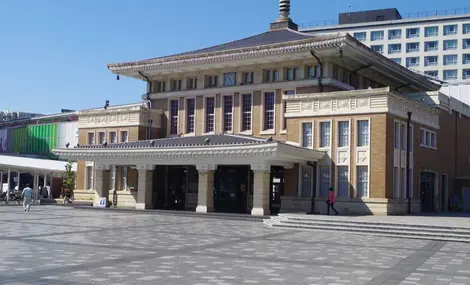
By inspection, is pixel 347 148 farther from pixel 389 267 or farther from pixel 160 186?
pixel 389 267

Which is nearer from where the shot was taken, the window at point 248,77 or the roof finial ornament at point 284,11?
the window at point 248,77

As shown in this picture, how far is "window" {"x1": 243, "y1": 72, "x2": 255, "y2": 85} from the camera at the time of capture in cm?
3356

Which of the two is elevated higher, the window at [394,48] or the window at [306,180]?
the window at [394,48]

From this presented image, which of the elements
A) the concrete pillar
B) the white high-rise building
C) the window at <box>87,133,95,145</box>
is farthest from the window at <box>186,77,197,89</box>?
the white high-rise building

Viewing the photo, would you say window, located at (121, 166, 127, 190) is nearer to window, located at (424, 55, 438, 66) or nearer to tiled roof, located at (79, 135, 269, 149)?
tiled roof, located at (79, 135, 269, 149)

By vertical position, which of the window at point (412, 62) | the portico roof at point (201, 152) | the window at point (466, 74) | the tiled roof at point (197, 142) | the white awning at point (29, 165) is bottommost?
the white awning at point (29, 165)

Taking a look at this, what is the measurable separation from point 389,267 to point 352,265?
0.84 m

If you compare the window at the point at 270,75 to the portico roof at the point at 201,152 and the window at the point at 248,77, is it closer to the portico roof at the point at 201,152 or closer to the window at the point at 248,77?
the window at the point at 248,77

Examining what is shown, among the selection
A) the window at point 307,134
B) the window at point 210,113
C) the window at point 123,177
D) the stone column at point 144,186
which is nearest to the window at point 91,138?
the window at point 123,177

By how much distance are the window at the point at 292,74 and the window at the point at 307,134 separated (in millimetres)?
3371

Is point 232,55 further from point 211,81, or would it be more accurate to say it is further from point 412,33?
point 412,33

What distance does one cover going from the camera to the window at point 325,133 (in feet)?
96.1

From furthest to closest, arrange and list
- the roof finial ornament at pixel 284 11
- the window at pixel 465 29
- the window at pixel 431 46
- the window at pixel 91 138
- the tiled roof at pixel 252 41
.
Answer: the window at pixel 431 46, the window at pixel 465 29, the window at pixel 91 138, the roof finial ornament at pixel 284 11, the tiled roof at pixel 252 41

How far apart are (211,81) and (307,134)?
8132 millimetres
